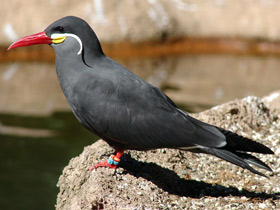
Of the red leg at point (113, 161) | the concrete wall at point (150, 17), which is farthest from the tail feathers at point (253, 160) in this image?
the concrete wall at point (150, 17)

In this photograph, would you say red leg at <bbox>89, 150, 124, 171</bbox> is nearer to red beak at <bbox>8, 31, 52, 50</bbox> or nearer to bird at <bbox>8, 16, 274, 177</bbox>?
bird at <bbox>8, 16, 274, 177</bbox>

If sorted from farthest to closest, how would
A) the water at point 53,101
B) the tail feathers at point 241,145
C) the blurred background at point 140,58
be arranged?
the blurred background at point 140,58, the water at point 53,101, the tail feathers at point 241,145

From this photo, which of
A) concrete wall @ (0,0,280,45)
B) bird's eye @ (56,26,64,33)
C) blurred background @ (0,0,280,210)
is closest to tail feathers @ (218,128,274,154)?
bird's eye @ (56,26,64,33)

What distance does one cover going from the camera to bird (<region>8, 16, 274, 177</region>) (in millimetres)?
4176

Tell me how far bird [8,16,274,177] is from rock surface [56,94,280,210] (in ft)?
1.10

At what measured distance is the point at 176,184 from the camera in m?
4.66

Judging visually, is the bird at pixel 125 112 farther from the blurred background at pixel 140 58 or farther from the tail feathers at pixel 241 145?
the blurred background at pixel 140 58

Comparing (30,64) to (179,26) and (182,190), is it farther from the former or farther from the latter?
(182,190)

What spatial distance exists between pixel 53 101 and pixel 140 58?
12.6ft

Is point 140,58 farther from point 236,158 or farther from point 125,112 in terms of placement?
point 236,158

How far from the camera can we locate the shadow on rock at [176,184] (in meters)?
4.50

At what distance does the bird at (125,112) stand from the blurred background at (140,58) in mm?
3947

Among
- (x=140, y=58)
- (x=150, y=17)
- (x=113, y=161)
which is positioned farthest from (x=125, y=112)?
(x=150, y=17)

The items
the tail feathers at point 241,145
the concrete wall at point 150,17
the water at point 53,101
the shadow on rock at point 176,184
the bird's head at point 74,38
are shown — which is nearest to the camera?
the tail feathers at point 241,145
